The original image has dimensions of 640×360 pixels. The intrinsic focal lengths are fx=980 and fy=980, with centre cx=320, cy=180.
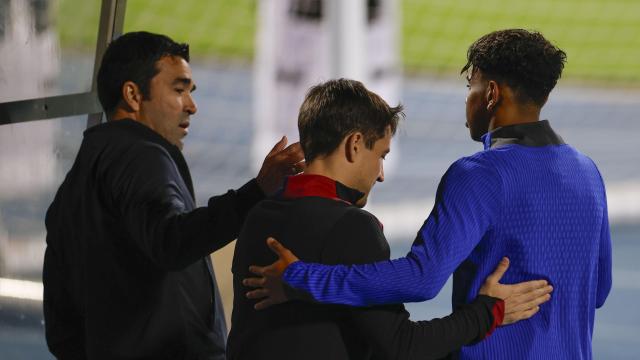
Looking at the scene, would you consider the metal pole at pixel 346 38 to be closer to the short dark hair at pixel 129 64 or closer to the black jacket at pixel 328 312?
the short dark hair at pixel 129 64

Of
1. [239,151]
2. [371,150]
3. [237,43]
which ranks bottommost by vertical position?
[239,151]

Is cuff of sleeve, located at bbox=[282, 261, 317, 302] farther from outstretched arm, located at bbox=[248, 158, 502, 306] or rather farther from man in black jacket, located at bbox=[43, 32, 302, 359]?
man in black jacket, located at bbox=[43, 32, 302, 359]

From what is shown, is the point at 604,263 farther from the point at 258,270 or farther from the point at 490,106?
the point at 258,270

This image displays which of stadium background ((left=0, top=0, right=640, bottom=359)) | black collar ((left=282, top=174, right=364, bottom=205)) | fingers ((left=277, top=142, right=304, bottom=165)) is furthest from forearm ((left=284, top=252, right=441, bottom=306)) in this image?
stadium background ((left=0, top=0, right=640, bottom=359))

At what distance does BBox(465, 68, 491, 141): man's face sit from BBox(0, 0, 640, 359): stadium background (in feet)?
23.7

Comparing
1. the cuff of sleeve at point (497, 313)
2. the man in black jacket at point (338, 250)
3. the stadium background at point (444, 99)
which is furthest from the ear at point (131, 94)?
the stadium background at point (444, 99)

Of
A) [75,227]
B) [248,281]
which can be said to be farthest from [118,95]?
[248,281]

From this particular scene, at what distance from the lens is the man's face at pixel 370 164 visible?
1.53 m

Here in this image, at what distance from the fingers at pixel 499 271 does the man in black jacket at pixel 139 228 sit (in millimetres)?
447

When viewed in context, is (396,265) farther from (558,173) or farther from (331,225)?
(558,173)

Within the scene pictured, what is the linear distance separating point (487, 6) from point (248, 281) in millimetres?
17041

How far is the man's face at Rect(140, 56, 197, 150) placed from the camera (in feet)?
6.62

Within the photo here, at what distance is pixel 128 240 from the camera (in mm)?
1863

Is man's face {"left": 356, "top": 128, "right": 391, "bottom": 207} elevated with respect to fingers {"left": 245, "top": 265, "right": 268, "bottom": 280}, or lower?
elevated
